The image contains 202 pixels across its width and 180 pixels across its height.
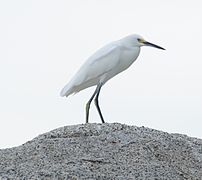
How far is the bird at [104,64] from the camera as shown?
404 inches

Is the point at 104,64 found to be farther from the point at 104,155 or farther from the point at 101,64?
the point at 104,155

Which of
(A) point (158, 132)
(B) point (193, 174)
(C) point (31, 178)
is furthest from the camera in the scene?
(A) point (158, 132)

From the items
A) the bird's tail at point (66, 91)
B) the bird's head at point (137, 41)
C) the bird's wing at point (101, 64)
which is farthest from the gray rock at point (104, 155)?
the bird's head at point (137, 41)

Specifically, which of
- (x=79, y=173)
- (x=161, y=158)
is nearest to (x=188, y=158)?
(x=161, y=158)

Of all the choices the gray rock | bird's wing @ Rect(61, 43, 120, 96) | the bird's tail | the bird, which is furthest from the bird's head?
the gray rock

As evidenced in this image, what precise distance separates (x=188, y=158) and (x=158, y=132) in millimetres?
816

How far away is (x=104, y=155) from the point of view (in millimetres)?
7922

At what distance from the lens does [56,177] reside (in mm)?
7188

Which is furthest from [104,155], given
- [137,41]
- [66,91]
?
[137,41]

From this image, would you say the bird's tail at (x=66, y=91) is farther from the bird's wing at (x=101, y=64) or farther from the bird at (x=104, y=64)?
the bird's wing at (x=101, y=64)

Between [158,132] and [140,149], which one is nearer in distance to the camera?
[140,149]

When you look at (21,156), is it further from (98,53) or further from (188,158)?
(98,53)

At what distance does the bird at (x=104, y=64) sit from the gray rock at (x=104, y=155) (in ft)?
4.51

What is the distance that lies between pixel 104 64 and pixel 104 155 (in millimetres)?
2625
